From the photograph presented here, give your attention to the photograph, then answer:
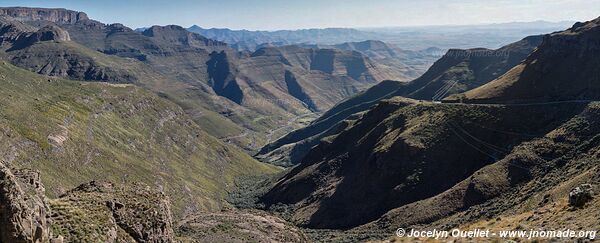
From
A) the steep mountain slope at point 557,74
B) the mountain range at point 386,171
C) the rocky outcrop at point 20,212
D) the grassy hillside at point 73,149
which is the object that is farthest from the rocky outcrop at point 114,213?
the steep mountain slope at point 557,74

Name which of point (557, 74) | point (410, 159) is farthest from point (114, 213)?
point (557, 74)

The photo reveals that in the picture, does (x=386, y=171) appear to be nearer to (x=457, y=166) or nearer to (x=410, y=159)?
(x=410, y=159)

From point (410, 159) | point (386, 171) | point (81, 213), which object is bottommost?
point (386, 171)

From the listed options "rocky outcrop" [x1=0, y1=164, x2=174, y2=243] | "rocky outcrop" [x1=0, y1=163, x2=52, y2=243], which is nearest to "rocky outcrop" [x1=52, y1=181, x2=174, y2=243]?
"rocky outcrop" [x1=0, y1=164, x2=174, y2=243]

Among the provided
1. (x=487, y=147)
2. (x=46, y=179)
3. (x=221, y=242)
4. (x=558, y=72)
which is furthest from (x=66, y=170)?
(x=558, y=72)

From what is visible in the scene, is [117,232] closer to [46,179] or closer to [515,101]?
[46,179]

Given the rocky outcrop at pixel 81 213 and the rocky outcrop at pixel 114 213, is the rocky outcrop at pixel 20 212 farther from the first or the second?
the rocky outcrop at pixel 114 213
